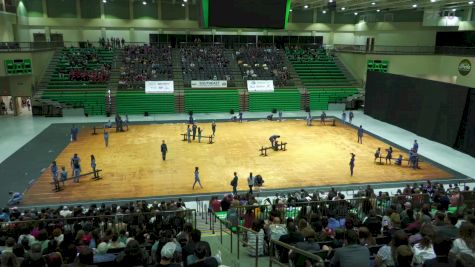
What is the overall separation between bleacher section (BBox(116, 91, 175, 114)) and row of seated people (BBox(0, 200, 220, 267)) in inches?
1036

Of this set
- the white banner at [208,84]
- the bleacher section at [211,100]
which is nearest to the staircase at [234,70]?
the white banner at [208,84]

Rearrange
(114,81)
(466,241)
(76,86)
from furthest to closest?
1. (114,81)
2. (76,86)
3. (466,241)

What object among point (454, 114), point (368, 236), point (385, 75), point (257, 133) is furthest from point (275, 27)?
point (385, 75)

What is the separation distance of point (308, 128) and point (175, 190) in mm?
17052

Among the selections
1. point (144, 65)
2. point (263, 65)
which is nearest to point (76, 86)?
point (144, 65)

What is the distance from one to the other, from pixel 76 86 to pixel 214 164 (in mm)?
23617

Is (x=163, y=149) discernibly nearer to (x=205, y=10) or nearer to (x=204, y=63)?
(x=205, y=10)

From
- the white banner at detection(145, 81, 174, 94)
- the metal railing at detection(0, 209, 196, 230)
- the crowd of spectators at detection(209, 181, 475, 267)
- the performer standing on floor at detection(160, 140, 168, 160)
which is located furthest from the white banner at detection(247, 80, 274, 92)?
the metal railing at detection(0, 209, 196, 230)

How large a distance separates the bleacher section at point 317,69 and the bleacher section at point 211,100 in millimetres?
8680

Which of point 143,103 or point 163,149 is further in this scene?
point 143,103

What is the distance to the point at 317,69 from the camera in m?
47.2

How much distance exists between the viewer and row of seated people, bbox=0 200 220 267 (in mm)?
5574

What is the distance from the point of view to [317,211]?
1244 centimetres

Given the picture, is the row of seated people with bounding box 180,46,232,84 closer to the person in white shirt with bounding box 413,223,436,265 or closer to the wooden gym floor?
the wooden gym floor
